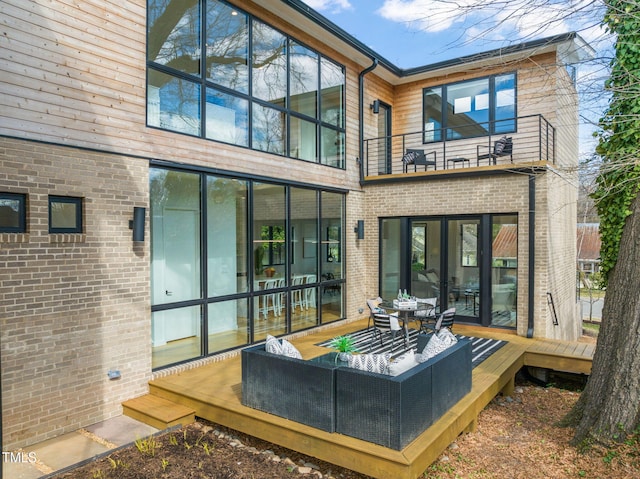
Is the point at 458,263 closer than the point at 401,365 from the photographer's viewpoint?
No

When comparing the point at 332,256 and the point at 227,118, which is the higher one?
the point at 227,118

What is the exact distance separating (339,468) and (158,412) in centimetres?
240

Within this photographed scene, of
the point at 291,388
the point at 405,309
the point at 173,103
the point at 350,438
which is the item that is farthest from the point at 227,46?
the point at 350,438

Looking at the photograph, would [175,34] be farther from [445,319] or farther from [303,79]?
[445,319]

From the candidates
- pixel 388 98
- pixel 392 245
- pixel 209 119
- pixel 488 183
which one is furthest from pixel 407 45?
pixel 388 98

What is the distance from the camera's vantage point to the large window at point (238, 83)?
650 centimetres

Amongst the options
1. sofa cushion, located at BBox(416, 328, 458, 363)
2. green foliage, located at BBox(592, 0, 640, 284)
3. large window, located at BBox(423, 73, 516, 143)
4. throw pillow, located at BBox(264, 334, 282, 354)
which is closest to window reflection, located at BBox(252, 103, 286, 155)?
large window, located at BBox(423, 73, 516, 143)

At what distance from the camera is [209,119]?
279 inches

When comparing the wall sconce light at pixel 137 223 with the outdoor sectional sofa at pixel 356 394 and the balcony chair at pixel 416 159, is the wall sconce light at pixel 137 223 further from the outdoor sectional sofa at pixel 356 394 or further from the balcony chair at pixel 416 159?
the balcony chair at pixel 416 159

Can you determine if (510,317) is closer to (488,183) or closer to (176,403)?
(488,183)

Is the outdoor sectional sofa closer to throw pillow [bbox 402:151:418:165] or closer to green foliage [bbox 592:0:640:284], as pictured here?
green foliage [bbox 592:0:640:284]

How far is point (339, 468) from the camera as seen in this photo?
473 cm

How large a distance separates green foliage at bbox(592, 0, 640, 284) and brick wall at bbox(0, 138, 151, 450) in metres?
5.83

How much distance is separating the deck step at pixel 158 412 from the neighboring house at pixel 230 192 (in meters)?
0.21
